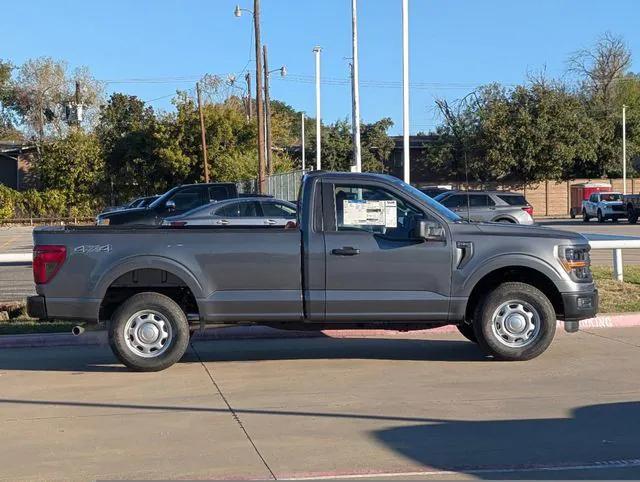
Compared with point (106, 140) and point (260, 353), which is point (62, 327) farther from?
point (106, 140)

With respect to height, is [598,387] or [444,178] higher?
[444,178]

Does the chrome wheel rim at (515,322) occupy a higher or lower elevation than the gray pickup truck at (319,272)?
lower

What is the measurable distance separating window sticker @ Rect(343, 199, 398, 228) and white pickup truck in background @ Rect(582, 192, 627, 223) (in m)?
37.9

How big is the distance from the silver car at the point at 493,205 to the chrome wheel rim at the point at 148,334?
17.6 m

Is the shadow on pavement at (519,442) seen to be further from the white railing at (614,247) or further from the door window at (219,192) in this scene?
the door window at (219,192)

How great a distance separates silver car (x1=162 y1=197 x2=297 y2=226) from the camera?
1812 centimetres

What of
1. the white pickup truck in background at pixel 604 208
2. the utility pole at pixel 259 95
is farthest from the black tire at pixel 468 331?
the white pickup truck in background at pixel 604 208

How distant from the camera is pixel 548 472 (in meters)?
5.55

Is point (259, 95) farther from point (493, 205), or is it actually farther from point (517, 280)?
point (517, 280)

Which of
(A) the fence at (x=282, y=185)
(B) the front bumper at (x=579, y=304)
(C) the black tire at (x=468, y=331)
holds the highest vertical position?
(A) the fence at (x=282, y=185)

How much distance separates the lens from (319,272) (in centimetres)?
882

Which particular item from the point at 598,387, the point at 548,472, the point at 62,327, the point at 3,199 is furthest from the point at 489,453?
the point at 3,199

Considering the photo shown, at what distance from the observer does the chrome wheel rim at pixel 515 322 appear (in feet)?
29.8

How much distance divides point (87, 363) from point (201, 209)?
911 cm
